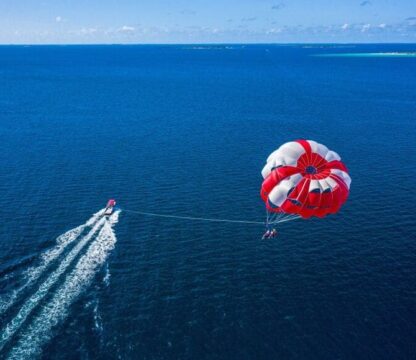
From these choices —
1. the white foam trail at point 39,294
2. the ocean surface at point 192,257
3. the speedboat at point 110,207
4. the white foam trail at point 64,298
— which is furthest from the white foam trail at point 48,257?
the white foam trail at point 64,298

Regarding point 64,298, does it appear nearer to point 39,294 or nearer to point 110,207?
point 39,294

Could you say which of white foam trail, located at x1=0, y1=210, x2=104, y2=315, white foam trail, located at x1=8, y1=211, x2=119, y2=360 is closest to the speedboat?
white foam trail, located at x1=0, y1=210, x2=104, y2=315

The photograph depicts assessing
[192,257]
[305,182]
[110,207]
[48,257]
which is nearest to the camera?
[305,182]

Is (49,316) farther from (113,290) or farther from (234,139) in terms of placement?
(234,139)

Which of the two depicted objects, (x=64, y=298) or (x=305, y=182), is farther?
(x=64, y=298)

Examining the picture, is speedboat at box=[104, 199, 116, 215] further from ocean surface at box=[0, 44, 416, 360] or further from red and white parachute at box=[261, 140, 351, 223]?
red and white parachute at box=[261, 140, 351, 223]

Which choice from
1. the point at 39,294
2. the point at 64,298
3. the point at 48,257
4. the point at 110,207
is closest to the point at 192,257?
the point at 64,298

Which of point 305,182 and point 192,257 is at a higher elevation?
point 305,182
